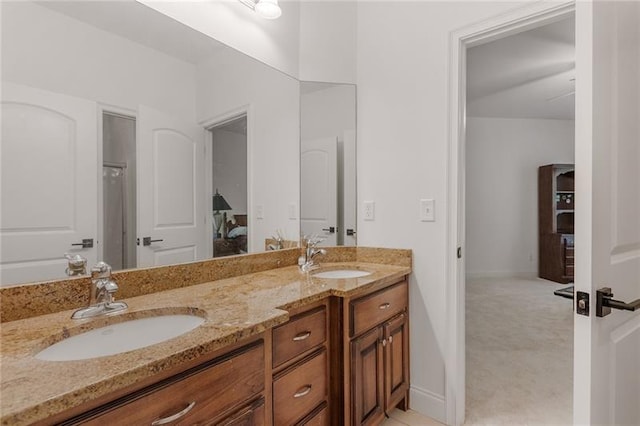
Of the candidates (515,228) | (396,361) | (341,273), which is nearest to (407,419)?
(396,361)

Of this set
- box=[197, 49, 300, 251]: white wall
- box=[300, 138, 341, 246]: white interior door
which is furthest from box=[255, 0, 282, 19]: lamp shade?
box=[300, 138, 341, 246]: white interior door

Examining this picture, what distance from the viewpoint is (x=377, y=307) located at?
1.75m

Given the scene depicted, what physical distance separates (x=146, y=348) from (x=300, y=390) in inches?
27.1

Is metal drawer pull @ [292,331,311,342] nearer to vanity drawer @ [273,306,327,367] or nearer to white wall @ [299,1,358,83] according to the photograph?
vanity drawer @ [273,306,327,367]

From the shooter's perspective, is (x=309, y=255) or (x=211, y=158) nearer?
(x=211, y=158)

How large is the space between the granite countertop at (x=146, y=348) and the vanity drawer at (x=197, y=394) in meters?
0.06

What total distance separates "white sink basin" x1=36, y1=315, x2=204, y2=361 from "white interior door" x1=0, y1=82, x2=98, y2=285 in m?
0.29

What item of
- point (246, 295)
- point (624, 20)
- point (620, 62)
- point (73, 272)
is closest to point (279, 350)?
point (246, 295)

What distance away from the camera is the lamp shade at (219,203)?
5.70 feet

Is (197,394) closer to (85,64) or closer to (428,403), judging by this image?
(85,64)

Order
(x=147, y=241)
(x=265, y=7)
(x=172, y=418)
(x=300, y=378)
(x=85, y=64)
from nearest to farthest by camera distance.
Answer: (x=172, y=418)
(x=85, y=64)
(x=300, y=378)
(x=147, y=241)
(x=265, y=7)

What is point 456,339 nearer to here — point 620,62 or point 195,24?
point 620,62

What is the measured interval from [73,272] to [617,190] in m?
1.71

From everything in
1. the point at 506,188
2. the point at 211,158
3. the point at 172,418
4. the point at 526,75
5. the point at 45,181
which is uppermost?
the point at 526,75
